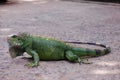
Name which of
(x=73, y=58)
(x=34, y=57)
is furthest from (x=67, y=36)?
(x=34, y=57)

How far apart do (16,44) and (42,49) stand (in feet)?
1.10

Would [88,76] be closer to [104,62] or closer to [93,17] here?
[104,62]

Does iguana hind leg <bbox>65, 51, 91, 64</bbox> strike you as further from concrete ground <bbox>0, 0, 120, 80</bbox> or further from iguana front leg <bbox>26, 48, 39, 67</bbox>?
iguana front leg <bbox>26, 48, 39, 67</bbox>

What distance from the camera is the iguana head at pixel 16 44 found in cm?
417

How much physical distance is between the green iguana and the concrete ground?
0.30 ft

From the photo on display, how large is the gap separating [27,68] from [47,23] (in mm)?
3996

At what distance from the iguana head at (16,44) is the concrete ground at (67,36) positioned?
0.13 metres

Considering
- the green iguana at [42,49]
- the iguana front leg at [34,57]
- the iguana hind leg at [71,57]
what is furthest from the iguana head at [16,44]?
the iguana hind leg at [71,57]

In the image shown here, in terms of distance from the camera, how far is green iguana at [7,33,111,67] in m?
4.19

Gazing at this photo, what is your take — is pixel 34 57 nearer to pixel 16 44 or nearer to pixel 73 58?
pixel 16 44

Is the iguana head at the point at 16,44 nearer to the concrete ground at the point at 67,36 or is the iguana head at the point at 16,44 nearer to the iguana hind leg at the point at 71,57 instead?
the concrete ground at the point at 67,36

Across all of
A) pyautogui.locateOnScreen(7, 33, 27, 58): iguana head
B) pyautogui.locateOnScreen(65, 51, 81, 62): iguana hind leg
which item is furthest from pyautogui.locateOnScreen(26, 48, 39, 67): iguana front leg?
pyautogui.locateOnScreen(65, 51, 81, 62): iguana hind leg

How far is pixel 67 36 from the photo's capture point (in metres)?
6.21

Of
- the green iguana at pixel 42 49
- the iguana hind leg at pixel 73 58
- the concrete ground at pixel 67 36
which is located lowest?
the concrete ground at pixel 67 36
